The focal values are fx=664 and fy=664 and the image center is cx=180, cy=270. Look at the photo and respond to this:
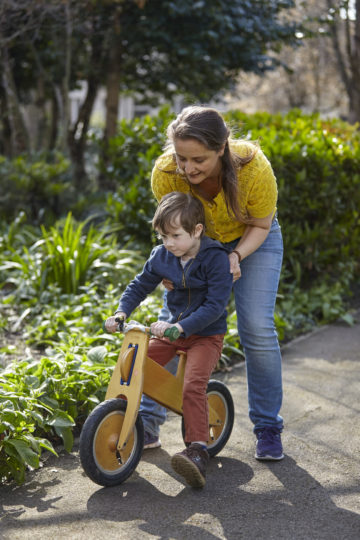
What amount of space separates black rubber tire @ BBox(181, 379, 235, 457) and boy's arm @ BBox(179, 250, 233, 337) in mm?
492

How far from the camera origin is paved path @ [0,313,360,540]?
8.61 ft

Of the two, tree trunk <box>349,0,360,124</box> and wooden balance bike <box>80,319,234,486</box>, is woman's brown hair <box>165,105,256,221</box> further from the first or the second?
tree trunk <box>349,0,360,124</box>

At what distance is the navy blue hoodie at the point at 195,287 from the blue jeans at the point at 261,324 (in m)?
0.17

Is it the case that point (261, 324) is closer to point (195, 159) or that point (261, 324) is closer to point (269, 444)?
point (269, 444)

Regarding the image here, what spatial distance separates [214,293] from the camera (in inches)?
117

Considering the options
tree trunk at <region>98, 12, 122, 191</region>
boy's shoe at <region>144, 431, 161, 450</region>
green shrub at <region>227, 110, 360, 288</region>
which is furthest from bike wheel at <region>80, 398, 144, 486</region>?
tree trunk at <region>98, 12, 122, 191</region>

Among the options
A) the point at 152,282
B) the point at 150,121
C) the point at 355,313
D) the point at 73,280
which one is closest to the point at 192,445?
the point at 152,282

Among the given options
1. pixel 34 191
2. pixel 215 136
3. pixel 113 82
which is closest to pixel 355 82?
pixel 113 82

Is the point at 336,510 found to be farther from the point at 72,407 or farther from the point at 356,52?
the point at 356,52

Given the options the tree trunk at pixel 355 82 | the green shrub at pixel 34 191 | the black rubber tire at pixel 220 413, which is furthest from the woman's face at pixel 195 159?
the tree trunk at pixel 355 82

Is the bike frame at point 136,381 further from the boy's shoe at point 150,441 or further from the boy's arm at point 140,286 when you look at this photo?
the boy's shoe at point 150,441

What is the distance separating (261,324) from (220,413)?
53cm

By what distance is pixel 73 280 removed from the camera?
557cm

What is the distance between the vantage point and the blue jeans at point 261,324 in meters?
3.24
